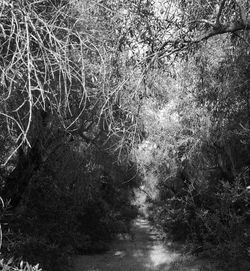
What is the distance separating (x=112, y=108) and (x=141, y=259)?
1282cm

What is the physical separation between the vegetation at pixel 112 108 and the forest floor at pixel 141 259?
70 cm

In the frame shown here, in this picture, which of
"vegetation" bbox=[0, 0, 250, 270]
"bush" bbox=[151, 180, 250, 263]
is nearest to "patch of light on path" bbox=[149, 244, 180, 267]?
"vegetation" bbox=[0, 0, 250, 270]

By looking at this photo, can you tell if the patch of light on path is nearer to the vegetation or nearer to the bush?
the vegetation

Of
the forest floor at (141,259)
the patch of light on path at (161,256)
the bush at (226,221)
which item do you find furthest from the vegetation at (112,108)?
the patch of light on path at (161,256)

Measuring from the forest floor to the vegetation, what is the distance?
27.6 inches

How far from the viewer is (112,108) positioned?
3447 millimetres

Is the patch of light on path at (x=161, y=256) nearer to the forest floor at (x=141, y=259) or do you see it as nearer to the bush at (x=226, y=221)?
the forest floor at (x=141, y=259)

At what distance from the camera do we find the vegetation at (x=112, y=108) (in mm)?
2652

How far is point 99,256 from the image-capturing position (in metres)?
15.6

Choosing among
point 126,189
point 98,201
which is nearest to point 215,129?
point 98,201

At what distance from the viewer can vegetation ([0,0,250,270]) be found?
8.70 feet

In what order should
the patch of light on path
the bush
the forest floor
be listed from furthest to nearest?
the patch of light on path
the forest floor
the bush

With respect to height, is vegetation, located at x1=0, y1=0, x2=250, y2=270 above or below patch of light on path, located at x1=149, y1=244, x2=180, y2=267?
Answer: above

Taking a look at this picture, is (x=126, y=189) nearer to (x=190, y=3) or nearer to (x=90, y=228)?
(x=90, y=228)
